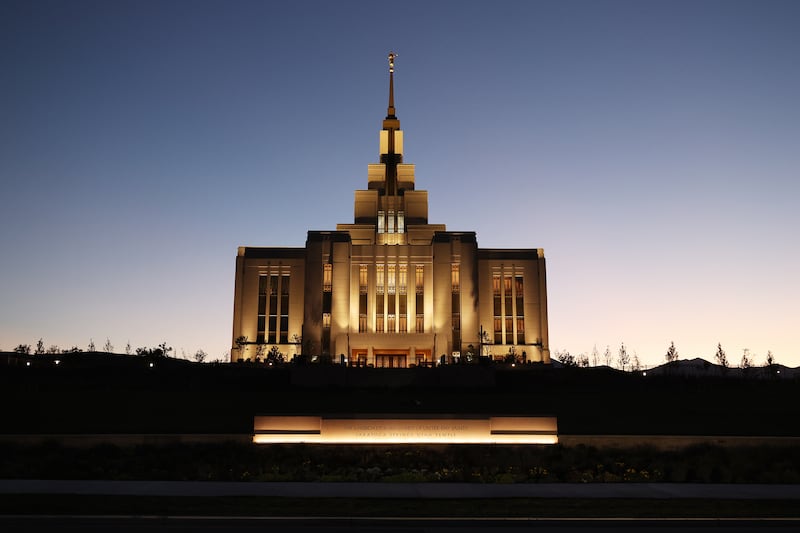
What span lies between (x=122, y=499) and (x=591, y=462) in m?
13.5

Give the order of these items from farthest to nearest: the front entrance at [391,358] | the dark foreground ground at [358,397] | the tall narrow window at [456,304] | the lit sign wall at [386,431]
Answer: the tall narrow window at [456,304], the front entrance at [391,358], the dark foreground ground at [358,397], the lit sign wall at [386,431]

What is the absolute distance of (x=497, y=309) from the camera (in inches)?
3105

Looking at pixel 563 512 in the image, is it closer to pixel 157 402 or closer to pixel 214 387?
pixel 157 402

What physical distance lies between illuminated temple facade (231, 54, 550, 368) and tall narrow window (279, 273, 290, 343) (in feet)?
0.39

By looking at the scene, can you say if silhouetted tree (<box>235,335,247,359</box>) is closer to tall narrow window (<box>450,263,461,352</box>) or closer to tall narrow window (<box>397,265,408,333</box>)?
tall narrow window (<box>397,265,408,333</box>)

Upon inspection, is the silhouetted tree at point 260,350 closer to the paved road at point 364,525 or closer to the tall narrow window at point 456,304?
the tall narrow window at point 456,304

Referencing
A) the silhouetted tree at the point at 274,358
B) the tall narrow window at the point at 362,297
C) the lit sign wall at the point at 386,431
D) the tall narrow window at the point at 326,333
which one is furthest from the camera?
the tall narrow window at the point at 362,297

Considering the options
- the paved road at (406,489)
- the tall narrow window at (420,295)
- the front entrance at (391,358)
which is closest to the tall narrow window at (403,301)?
the tall narrow window at (420,295)

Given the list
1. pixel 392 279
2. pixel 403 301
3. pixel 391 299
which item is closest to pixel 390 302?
pixel 391 299

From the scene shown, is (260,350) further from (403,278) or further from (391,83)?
(391,83)

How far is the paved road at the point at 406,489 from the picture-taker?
1501cm

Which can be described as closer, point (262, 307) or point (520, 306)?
point (262, 307)

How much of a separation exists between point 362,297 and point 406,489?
2378 inches

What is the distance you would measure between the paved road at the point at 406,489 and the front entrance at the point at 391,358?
5623 centimetres
